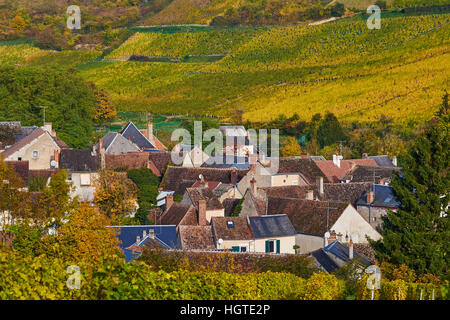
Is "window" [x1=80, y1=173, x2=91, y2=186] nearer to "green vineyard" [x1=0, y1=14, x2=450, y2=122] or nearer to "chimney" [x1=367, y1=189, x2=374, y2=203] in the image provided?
"chimney" [x1=367, y1=189, x2=374, y2=203]

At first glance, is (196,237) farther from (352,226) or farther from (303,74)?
(303,74)

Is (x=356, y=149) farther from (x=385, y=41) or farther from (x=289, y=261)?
(x=289, y=261)

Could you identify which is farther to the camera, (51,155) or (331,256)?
(51,155)

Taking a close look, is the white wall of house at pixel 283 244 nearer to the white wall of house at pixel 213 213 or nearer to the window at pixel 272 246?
the window at pixel 272 246

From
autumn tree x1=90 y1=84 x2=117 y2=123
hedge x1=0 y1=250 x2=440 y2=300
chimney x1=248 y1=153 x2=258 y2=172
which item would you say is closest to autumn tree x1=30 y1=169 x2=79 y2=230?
chimney x1=248 y1=153 x2=258 y2=172

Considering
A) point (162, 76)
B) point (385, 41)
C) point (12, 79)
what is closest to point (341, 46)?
point (385, 41)

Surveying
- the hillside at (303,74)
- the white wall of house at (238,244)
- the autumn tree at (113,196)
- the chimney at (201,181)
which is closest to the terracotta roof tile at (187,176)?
the chimney at (201,181)

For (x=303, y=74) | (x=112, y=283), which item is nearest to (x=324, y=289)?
(x=112, y=283)
